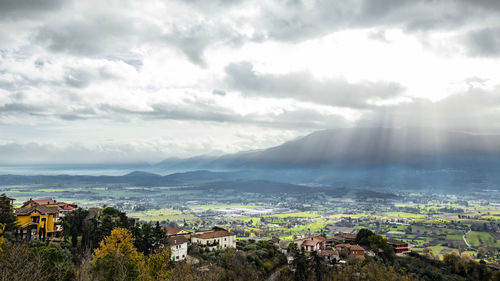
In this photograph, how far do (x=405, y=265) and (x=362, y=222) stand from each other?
95395mm

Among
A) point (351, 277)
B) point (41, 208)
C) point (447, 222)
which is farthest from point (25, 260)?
point (447, 222)

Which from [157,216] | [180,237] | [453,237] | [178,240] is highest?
[180,237]

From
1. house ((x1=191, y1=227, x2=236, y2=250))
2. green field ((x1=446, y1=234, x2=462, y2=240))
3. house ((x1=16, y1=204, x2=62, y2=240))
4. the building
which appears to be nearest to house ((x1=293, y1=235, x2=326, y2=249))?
house ((x1=191, y1=227, x2=236, y2=250))

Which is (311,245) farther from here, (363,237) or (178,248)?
(178,248)

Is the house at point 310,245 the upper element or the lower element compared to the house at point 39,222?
lower

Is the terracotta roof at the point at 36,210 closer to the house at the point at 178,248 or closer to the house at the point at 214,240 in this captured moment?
the house at the point at 178,248

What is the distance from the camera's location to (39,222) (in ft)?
157

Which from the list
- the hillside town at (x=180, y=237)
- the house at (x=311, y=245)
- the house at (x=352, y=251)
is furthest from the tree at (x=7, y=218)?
the house at (x=352, y=251)

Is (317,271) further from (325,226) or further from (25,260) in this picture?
(325,226)

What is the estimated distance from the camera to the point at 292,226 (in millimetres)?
135250

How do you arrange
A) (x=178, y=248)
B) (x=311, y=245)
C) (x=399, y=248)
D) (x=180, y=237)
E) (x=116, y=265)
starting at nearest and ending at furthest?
(x=116, y=265) → (x=178, y=248) → (x=180, y=237) → (x=311, y=245) → (x=399, y=248)

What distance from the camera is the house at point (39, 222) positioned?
45.6 m

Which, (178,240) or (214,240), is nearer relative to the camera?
(178,240)

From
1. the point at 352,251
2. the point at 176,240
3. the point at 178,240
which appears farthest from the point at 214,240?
the point at 352,251
